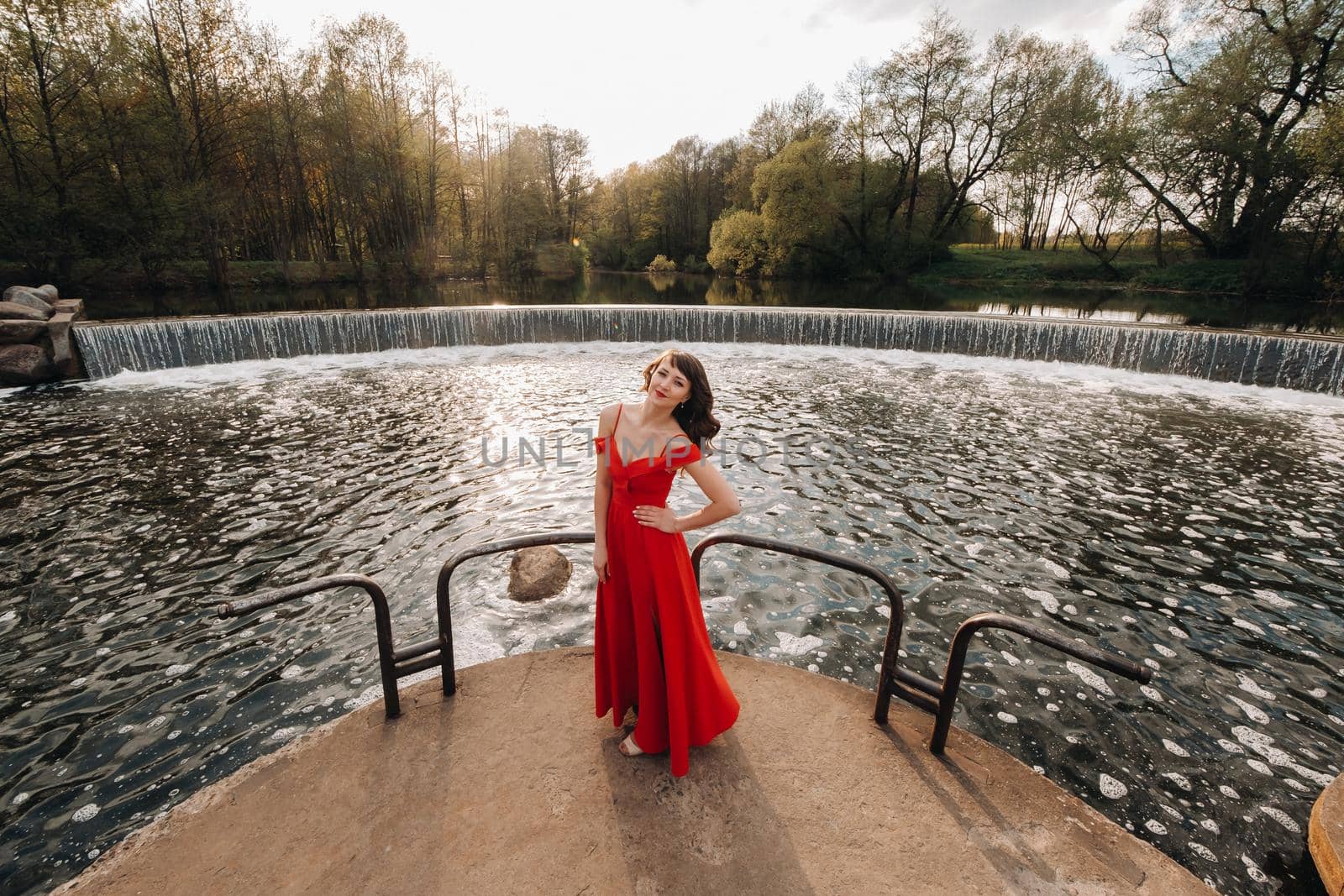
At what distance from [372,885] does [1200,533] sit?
973 centimetres

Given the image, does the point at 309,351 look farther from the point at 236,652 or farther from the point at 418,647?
the point at 418,647

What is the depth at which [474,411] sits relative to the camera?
13031 mm

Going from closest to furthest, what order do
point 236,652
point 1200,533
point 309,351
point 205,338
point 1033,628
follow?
point 1033,628
point 236,652
point 1200,533
point 205,338
point 309,351

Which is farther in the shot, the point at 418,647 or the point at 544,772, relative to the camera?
the point at 418,647

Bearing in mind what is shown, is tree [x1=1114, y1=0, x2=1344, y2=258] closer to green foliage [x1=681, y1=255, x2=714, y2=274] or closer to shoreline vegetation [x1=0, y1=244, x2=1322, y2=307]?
shoreline vegetation [x1=0, y1=244, x2=1322, y2=307]

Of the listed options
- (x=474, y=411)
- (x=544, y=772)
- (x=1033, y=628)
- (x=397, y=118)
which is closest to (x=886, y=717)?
(x=1033, y=628)

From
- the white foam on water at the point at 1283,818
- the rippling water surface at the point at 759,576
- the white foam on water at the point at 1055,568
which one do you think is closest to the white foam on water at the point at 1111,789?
the rippling water surface at the point at 759,576

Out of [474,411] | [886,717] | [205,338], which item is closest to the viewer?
[886,717]

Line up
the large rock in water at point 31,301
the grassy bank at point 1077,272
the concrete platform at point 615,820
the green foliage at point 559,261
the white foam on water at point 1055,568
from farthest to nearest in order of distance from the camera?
the green foliage at point 559,261, the grassy bank at point 1077,272, the large rock in water at point 31,301, the white foam on water at point 1055,568, the concrete platform at point 615,820

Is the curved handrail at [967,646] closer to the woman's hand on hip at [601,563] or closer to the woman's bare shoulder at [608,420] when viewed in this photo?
the woman's hand on hip at [601,563]

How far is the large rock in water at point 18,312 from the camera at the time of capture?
14547mm

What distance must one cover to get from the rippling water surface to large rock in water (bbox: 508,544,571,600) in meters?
0.21

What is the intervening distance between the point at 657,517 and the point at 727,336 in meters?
21.5

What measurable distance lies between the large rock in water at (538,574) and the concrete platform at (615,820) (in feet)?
8.98
